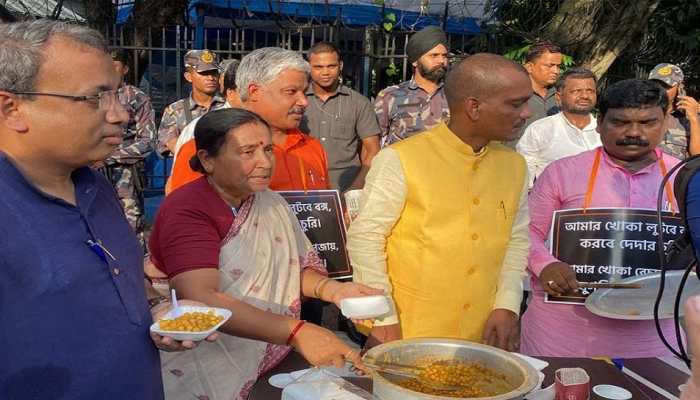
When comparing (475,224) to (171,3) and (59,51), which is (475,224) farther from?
(171,3)

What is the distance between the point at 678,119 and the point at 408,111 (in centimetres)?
250

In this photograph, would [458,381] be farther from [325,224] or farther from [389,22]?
[389,22]

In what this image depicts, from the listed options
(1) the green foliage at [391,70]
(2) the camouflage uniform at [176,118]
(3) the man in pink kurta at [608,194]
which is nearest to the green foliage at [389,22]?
(1) the green foliage at [391,70]

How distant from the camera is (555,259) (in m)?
2.71

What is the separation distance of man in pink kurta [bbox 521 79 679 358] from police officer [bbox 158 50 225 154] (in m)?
3.70

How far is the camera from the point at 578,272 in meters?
2.71

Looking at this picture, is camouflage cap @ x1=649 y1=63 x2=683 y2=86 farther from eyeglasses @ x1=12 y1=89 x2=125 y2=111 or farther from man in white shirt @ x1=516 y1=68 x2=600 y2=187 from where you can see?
eyeglasses @ x1=12 y1=89 x2=125 y2=111

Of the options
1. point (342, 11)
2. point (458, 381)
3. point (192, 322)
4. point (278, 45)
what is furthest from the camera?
point (342, 11)

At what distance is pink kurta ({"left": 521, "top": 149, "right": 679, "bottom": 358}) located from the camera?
2.71 meters

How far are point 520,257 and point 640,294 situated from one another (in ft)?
1.66

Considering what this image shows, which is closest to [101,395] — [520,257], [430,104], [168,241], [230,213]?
[168,241]

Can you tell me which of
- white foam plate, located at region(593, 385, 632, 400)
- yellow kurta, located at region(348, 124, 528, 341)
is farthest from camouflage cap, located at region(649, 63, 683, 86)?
white foam plate, located at region(593, 385, 632, 400)

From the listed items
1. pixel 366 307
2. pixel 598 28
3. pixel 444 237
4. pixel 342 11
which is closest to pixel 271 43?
pixel 342 11

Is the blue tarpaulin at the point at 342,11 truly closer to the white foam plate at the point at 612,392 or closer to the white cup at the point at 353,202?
the white cup at the point at 353,202
